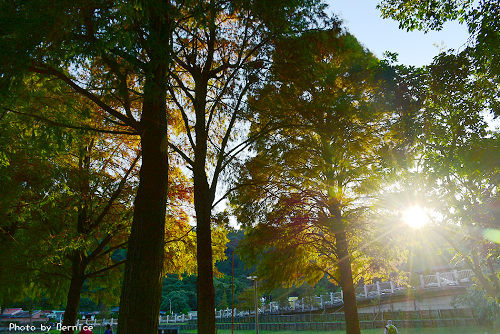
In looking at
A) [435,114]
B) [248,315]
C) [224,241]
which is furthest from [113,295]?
[248,315]

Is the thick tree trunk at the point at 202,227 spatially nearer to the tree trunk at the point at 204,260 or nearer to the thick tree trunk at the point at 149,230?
the tree trunk at the point at 204,260

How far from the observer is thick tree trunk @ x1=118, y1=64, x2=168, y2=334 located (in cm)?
493

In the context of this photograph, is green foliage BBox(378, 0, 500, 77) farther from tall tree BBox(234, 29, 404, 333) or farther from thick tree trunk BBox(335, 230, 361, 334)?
thick tree trunk BBox(335, 230, 361, 334)

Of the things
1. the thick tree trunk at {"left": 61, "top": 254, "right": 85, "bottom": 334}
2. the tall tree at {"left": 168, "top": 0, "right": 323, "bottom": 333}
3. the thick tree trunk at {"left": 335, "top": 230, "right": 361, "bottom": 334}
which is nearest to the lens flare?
the thick tree trunk at {"left": 335, "top": 230, "right": 361, "bottom": 334}

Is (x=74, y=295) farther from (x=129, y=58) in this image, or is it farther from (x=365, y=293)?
(x=365, y=293)

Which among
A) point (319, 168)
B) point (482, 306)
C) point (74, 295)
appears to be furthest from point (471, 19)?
point (482, 306)

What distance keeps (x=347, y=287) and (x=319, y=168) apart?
4496 millimetres

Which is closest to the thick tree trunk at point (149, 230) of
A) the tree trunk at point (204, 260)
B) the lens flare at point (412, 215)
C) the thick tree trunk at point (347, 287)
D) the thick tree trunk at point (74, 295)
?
the tree trunk at point (204, 260)

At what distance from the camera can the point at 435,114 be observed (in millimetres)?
9570

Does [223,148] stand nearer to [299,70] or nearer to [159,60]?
[299,70]

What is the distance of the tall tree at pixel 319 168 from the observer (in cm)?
908

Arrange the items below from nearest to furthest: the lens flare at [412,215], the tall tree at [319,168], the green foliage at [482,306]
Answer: the tall tree at [319,168], the lens flare at [412,215], the green foliage at [482,306]

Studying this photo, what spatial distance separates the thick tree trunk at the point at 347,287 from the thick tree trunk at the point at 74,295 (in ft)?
31.8

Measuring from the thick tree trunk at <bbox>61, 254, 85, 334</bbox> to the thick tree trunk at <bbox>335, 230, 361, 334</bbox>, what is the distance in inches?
381
